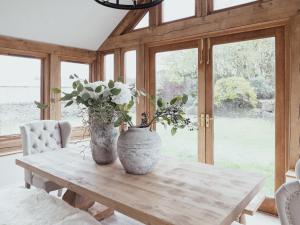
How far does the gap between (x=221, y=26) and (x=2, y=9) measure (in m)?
2.59

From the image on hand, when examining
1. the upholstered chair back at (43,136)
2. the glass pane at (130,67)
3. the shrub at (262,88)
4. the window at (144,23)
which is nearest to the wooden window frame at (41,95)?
the upholstered chair back at (43,136)

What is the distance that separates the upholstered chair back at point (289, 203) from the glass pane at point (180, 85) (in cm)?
241

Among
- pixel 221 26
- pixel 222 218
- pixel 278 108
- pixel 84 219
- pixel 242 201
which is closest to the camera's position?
pixel 222 218

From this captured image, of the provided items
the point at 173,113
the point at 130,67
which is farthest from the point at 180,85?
the point at 173,113

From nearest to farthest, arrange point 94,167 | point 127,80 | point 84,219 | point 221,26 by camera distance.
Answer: point 84,219 < point 94,167 < point 221,26 < point 127,80

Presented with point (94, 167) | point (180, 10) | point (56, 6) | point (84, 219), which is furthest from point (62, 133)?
point (180, 10)

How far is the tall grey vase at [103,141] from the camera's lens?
5.96 feet

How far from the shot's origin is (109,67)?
14.6 ft

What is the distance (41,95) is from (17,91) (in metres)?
0.35

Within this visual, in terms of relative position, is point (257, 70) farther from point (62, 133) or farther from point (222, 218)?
point (62, 133)

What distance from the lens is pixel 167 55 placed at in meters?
3.62

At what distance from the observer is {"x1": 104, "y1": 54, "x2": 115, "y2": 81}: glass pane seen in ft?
14.4

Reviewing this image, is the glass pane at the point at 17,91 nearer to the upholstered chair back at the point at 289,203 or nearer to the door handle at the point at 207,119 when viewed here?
the door handle at the point at 207,119

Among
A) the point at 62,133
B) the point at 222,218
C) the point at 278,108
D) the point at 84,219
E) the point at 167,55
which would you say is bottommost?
the point at 84,219
